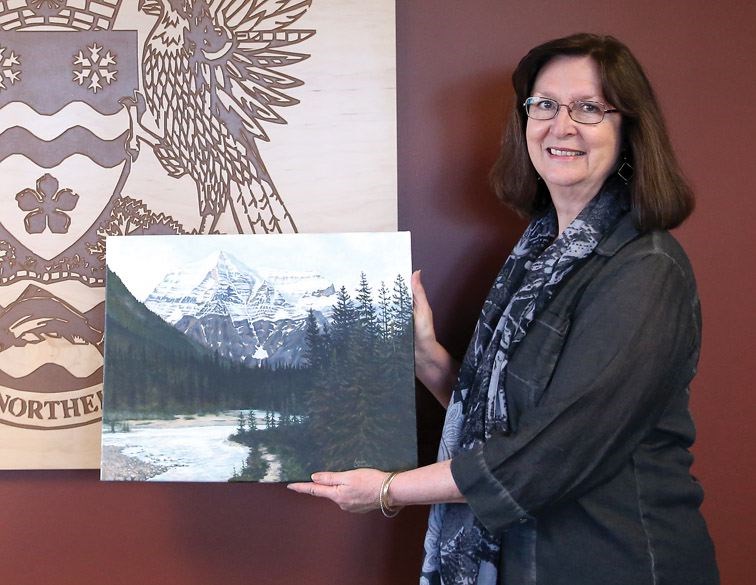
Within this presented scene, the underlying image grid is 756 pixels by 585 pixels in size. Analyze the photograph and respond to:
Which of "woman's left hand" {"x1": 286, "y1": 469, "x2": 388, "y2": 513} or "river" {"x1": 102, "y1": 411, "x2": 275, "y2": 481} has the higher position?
"river" {"x1": 102, "y1": 411, "x2": 275, "y2": 481}

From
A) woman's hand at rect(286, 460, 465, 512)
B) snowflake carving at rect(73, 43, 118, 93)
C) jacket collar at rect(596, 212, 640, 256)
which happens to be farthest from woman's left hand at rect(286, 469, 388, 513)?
snowflake carving at rect(73, 43, 118, 93)

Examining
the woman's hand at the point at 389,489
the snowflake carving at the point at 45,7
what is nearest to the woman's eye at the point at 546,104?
the woman's hand at the point at 389,489

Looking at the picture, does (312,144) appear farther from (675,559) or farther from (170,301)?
(675,559)

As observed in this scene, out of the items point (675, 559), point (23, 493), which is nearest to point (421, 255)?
point (675, 559)

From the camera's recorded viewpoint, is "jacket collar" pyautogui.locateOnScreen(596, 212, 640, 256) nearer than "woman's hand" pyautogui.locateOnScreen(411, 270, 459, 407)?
Yes

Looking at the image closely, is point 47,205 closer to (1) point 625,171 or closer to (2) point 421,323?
(2) point 421,323

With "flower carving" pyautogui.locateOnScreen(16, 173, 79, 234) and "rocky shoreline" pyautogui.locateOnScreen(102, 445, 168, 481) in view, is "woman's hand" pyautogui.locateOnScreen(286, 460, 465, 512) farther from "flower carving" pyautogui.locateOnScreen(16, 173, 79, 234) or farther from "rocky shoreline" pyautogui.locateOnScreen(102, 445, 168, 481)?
"flower carving" pyautogui.locateOnScreen(16, 173, 79, 234)

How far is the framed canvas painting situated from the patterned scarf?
9cm

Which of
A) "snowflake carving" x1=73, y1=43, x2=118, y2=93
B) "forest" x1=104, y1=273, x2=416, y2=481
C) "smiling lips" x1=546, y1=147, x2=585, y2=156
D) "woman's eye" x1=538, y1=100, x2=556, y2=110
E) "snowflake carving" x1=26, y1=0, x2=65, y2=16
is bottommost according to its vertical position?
"forest" x1=104, y1=273, x2=416, y2=481

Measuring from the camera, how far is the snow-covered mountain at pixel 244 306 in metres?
1.12

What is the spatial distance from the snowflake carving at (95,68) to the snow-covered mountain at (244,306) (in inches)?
16.7

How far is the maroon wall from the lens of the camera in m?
1.33

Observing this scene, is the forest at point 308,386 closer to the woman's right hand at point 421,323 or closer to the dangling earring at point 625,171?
the woman's right hand at point 421,323

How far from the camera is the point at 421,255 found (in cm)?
135
